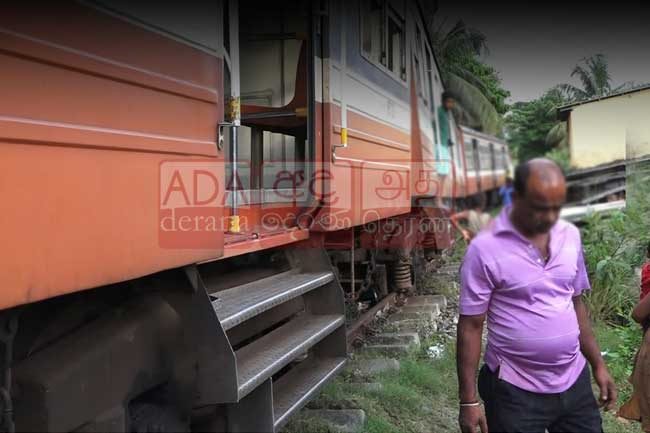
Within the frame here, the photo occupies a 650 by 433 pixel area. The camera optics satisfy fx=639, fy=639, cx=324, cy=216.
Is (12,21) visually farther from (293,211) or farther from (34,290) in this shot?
(293,211)

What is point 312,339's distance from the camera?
3.30 metres

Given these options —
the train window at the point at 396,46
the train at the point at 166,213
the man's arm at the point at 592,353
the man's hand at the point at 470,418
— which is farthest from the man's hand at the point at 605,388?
the train window at the point at 396,46

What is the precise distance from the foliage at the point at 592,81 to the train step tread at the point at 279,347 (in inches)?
65.9

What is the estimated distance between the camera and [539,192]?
4.77 feet

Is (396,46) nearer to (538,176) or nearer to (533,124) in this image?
(533,124)

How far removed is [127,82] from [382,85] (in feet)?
9.71

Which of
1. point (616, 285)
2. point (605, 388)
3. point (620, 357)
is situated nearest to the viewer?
point (605, 388)

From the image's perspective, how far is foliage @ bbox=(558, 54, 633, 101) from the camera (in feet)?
4.98

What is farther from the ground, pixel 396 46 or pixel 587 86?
pixel 396 46

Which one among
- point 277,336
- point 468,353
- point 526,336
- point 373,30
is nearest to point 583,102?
point 526,336

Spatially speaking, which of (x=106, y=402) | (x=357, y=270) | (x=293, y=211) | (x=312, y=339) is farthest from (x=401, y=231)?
(x=106, y=402)

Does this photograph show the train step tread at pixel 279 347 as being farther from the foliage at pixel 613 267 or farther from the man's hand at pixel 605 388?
the foliage at pixel 613 267

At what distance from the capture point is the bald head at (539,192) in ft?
4.63

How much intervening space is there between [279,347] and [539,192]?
6.35 ft
